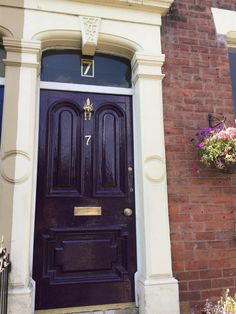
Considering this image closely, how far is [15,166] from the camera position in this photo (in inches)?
116

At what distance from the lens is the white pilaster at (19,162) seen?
276 centimetres

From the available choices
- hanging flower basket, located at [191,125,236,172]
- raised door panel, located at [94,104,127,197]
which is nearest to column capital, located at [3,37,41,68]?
Result: raised door panel, located at [94,104,127,197]

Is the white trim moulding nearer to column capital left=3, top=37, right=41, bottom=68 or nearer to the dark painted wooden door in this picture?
the dark painted wooden door

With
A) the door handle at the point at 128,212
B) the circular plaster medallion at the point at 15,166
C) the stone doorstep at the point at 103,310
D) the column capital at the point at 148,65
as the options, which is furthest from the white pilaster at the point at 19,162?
the column capital at the point at 148,65

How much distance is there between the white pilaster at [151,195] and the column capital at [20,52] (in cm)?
120

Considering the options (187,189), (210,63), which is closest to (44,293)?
(187,189)

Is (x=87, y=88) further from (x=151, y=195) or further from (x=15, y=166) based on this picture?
(x=151, y=195)

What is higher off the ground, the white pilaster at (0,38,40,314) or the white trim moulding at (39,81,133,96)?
the white trim moulding at (39,81,133,96)

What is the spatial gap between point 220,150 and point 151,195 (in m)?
0.89

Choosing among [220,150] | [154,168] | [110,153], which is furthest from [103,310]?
[220,150]

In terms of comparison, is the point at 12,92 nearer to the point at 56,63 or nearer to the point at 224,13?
the point at 56,63

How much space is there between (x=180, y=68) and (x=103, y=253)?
244cm

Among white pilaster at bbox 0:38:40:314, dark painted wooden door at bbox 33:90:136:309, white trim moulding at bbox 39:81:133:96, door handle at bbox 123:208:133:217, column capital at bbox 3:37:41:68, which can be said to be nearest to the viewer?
white pilaster at bbox 0:38:40:314

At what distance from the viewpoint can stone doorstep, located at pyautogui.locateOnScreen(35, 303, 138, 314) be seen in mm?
2979
